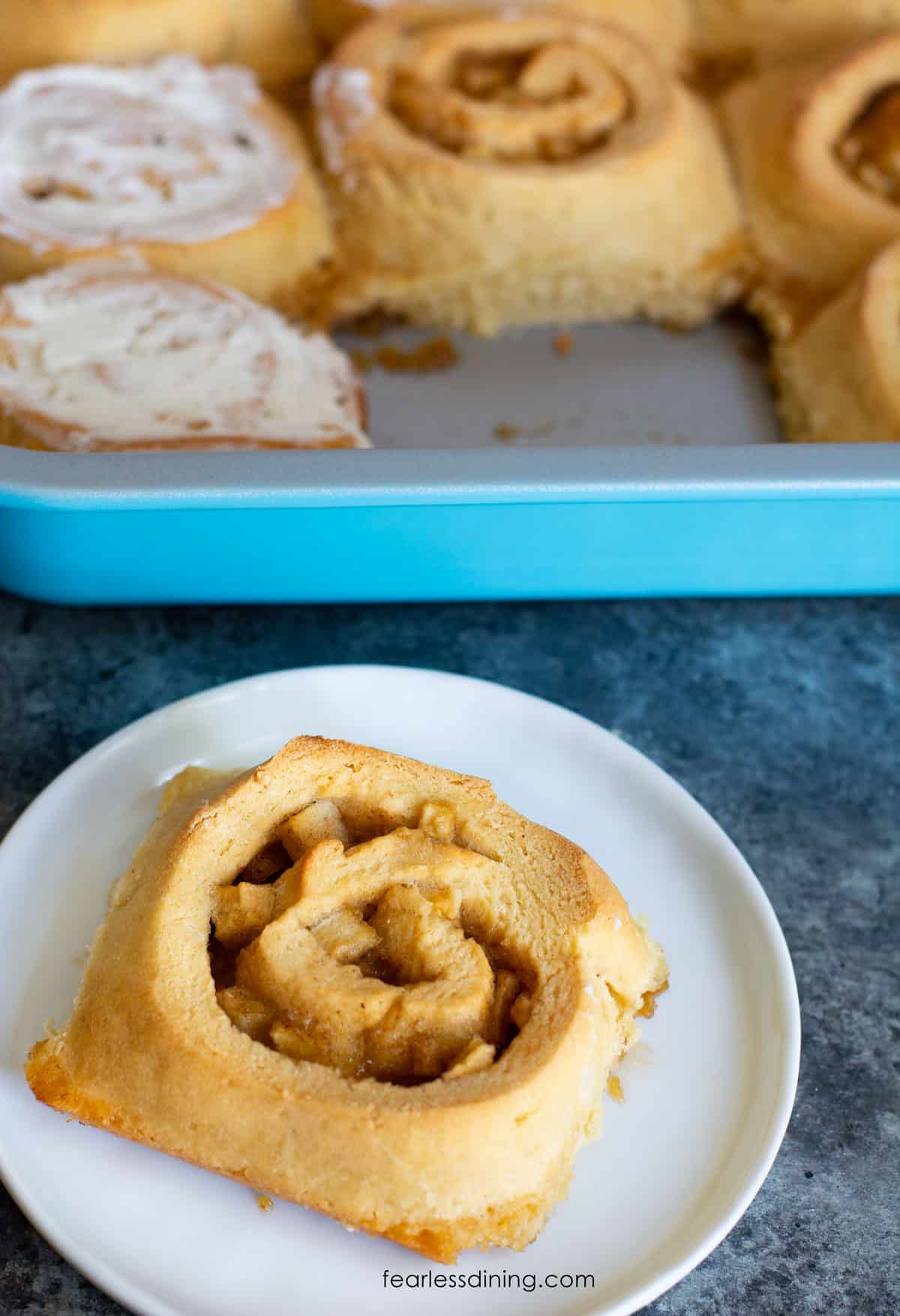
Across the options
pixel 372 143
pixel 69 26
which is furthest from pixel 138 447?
pixel 69 26

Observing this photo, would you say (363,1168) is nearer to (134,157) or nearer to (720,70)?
(134,157)

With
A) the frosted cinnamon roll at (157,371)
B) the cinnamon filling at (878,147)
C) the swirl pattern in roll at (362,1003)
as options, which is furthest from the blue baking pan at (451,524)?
the cinnamon filling at (878,147)

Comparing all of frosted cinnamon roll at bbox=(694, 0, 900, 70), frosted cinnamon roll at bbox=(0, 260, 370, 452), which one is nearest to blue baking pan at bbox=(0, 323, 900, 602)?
frosted cinnamon roll at bbox=(0, 260, 370, 452)

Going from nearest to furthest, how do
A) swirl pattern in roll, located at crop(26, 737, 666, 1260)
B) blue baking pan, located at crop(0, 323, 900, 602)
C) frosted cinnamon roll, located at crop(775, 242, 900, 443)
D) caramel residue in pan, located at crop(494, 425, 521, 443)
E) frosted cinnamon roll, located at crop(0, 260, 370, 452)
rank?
swirl pattern in roll, located at crop(26, 737, 666, 1260)
blue baking pan, located at crop(0, 323, 900, 602)
frosted cinnamon roll, located at crop(0, 260, 370, 452)
frosted cinnamon roll, located at crop(775, 242, 900, 443)
caramel residue in pan, located at crop(494, 425, 521, 443)

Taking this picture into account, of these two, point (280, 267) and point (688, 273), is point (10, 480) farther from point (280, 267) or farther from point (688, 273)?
point (688, 273)

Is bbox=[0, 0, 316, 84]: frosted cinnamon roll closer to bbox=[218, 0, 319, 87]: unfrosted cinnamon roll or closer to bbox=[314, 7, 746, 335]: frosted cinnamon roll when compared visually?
bbox=[218, 0, 319, 87]: unfrosted cinnamon roll
